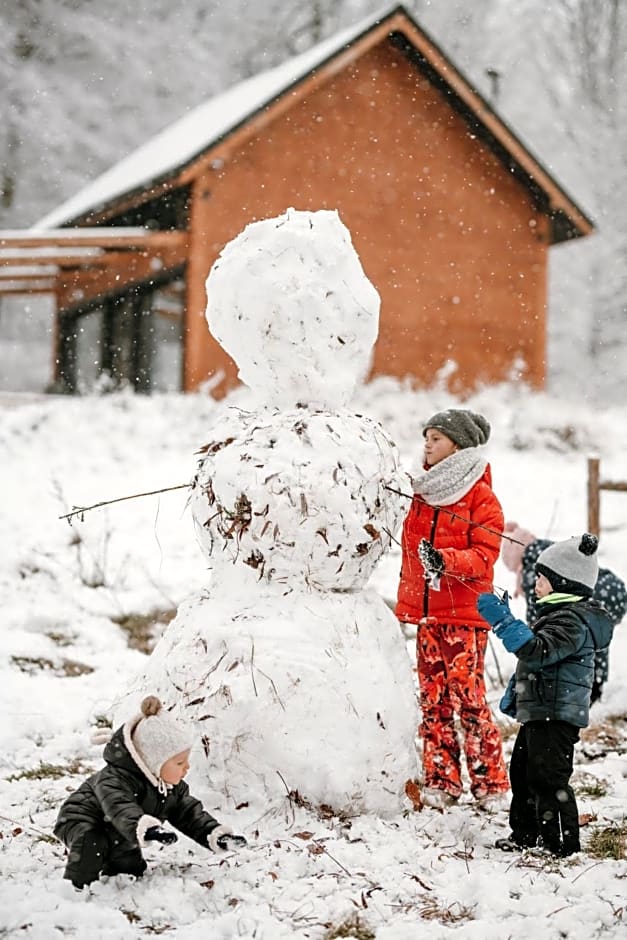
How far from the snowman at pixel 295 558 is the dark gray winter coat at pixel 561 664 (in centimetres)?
46

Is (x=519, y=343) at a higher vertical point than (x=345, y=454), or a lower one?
higher

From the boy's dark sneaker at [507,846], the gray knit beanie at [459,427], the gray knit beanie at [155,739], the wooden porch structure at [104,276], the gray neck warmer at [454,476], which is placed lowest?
the boy's dark sneaker at [507,846]

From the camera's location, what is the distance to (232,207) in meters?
12.8

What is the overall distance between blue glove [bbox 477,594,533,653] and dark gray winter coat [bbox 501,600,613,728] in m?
0.03

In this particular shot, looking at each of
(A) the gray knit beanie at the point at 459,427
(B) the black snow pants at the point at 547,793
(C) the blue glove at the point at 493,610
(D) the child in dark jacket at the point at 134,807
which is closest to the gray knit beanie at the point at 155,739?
(D) the child in dark jacket at the point at 134,807

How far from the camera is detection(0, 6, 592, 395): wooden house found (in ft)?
41.2

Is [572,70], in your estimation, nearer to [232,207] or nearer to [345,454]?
[232,207]

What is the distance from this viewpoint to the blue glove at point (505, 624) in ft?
10.7

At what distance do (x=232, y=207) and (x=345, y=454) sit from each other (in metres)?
10.0

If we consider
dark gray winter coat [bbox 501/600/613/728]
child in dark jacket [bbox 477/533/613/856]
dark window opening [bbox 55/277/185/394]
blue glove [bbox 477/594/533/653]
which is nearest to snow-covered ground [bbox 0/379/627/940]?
child in dark jacket [bbox 477/533/613/856]

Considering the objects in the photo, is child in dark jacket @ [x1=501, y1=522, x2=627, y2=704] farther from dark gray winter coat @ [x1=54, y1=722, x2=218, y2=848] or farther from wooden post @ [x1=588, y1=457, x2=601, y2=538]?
dark gray winter coat @ [x1=54, y1=722, x2=218, y2=848]

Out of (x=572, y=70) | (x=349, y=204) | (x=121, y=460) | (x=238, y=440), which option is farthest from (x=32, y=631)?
(x=572, y=70)

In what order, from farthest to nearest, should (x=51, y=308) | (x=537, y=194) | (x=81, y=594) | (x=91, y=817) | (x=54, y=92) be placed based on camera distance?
1. (x=51, y=308)
2. (x=54, y=92)
3. (x=537, y=194)
4. (x=81, y=594)
5. (x=91, y=817)

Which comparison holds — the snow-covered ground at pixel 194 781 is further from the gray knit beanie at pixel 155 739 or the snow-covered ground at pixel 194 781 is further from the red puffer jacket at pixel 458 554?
the red puffer jacket at pixel 458 554
